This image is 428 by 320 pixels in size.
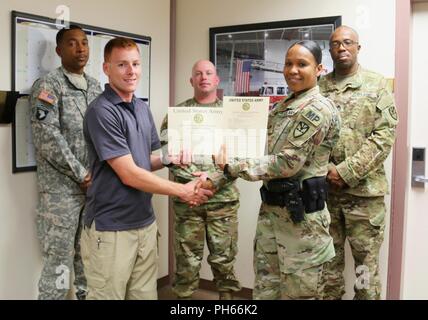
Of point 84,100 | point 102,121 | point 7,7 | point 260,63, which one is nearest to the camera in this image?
point 102,121

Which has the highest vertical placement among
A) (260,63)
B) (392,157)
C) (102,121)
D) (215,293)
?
(260,63)

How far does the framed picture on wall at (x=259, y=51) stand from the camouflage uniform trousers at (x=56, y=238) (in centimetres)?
134

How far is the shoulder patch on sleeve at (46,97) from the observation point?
2.15 meters

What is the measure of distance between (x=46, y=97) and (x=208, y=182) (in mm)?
913

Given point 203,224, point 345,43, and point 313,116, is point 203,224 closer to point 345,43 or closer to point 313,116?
point 313,116

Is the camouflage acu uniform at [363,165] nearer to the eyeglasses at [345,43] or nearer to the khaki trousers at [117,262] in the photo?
the eyeglasses at [345,43]

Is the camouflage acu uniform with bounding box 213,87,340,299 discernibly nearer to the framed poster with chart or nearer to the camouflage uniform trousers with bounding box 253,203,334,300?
the camouflage uniform trousers with bounding box 253,203,334,300

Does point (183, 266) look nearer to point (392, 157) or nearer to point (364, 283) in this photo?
point (364, 283)

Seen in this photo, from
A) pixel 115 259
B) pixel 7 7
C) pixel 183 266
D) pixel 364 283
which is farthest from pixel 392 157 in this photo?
pixel 7 7

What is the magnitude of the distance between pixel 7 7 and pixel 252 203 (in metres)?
1.85

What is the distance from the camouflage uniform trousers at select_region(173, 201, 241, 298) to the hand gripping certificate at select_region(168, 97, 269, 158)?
1.76 ft

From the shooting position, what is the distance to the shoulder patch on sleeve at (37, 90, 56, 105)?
84.5 inches

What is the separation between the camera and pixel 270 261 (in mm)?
1967

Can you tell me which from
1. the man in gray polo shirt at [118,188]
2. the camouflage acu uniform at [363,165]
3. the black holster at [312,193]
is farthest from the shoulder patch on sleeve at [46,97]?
the camouflage acu uniform at [363,165]
